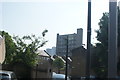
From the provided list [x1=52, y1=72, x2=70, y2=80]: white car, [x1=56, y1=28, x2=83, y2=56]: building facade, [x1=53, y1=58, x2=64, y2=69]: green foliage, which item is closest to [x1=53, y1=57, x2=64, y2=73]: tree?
[x1=53, y1=58, x2=64, y2=69]: green foliage

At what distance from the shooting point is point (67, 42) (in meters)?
14.2

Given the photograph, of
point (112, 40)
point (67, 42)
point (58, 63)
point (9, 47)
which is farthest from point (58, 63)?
point (112, 40)

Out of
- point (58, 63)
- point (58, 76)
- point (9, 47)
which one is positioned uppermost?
point (9, 47)

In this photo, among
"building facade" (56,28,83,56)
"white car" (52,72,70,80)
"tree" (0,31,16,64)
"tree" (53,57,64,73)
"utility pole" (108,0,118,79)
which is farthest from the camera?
"tree" (0,31,16,64)

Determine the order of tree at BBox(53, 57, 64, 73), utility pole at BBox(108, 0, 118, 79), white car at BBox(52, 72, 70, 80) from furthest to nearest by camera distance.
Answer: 1. tree at BBox(53, 57, 64, 73)
2. white car at BBox(52, 72, 70, 80)
3. utility pole at BBox(108, 0, 118, 79)

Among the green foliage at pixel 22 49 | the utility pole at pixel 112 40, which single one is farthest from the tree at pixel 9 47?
the utility pole at pixel 112 40

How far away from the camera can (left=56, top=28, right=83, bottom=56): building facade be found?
43.6 ft

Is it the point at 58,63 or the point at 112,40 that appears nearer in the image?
the point at 112,40

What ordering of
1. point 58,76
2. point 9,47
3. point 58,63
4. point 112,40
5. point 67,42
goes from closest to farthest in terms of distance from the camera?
point 112,40 < point 67,42 < point 58,76 < point 58,63 < point 9,47

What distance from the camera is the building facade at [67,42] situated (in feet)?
43.6

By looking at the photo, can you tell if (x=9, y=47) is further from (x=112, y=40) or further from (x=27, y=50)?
(x=112, y=40)

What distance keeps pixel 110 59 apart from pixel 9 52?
14977 millimetres

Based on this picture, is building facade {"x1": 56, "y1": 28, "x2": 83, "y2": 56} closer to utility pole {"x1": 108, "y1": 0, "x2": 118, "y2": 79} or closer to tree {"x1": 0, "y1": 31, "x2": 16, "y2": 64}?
tree {"x1": 0, "y1": 31, "x2": 16, "y2": 64}

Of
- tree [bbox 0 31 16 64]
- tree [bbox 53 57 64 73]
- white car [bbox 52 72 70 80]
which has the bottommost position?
white car [bbox 52 72 70 80]
